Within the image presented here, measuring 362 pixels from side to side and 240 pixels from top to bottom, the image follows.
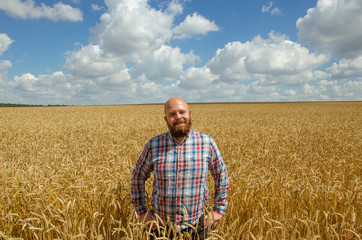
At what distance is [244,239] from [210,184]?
5.80ft

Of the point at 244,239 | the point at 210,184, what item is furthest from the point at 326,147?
the point at 244,239

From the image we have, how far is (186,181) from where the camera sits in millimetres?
2146

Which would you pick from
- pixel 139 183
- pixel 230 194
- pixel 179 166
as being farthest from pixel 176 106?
pixel 230 194

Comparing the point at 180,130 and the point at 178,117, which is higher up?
the point at 178,117

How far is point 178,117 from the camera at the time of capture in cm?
206

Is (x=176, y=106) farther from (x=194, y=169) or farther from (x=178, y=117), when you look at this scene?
(x=194, y=169)

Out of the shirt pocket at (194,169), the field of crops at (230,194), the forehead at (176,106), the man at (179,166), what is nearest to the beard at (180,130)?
the man at (179,166)

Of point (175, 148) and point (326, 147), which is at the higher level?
point (175, 148)

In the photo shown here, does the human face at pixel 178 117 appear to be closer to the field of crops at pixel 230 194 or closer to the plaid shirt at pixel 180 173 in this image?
the plaid shirt at pixel 180 173

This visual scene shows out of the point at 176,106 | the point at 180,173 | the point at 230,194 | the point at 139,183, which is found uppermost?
the point at 176,106

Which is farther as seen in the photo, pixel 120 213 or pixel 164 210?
pixel 120 213

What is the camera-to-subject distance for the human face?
207 centimetres

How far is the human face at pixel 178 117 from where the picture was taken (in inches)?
81.7

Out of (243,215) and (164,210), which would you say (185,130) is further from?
(243,215)
